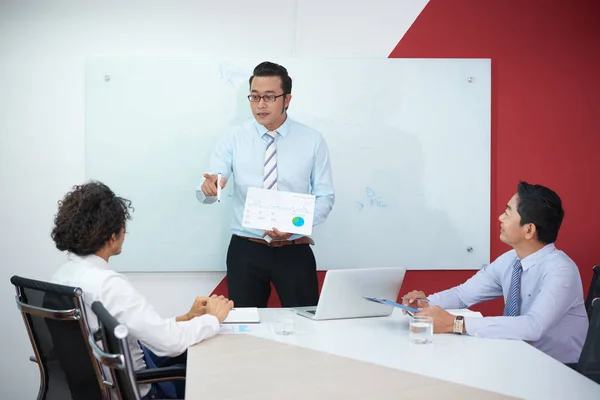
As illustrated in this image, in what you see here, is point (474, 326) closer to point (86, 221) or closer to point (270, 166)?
point (86, 221)

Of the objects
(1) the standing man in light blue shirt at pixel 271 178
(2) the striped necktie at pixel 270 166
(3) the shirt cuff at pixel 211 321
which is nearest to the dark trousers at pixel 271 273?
(1) the standing man in light blue shirt at pixel 271 178

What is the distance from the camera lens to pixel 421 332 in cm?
245

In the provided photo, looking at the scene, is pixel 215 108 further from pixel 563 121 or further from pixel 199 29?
pixel 563 121

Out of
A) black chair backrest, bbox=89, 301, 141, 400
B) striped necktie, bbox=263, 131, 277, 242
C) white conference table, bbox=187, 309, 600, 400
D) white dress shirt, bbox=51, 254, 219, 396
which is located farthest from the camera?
striped necktie, bbox=263, 131, 277, 242

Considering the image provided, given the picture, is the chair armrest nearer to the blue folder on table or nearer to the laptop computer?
the laptop computer

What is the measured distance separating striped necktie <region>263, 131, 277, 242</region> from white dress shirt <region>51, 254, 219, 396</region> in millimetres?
1495

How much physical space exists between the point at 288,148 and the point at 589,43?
6.84ft

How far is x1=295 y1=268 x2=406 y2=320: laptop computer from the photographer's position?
2650 mm

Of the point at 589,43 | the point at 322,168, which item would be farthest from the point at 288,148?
the point at 589,43

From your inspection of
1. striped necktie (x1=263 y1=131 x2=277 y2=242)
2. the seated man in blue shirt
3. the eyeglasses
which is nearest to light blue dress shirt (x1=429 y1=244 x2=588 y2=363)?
the seated man in blue shirt

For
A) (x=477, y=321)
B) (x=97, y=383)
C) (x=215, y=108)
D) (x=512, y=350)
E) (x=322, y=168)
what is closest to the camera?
(x=97, y=383)

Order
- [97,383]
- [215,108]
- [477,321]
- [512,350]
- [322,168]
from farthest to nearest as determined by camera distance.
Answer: [215,108] → [322,168] → [477,321] → [512,350] → [97,383]

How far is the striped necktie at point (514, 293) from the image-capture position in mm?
2883

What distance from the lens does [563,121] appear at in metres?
4.33
